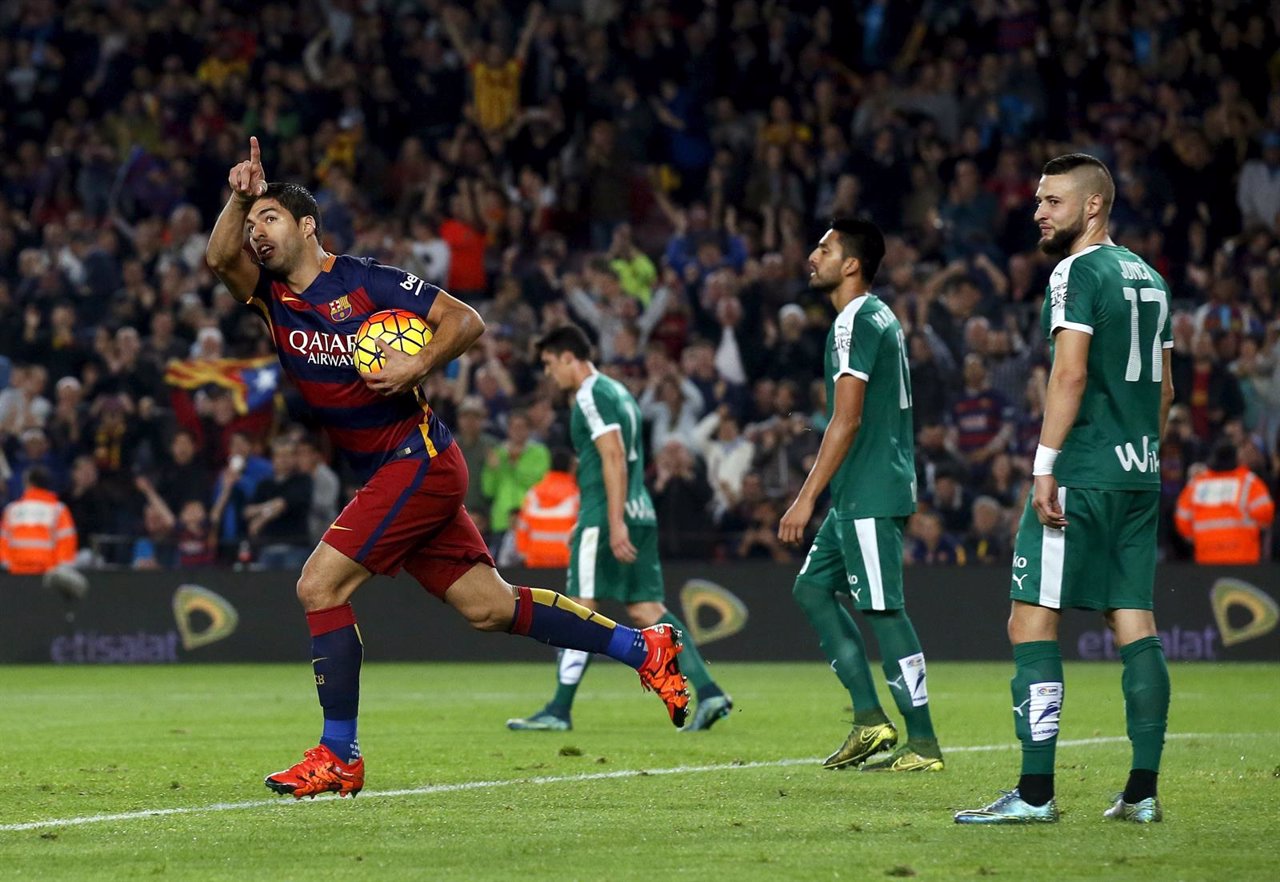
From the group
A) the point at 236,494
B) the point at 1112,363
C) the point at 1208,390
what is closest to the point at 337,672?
the point at 1112,363

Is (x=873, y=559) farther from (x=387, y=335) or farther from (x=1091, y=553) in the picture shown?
(x=387, y=335)

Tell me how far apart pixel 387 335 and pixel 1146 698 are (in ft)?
9.94

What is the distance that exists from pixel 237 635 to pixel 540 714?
7.92 meters

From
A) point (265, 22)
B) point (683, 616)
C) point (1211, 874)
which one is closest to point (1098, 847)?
point (1211, 874)

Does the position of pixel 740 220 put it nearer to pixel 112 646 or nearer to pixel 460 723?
pixel 112 646

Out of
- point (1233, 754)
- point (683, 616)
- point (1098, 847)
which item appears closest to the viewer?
point (1098, 847)

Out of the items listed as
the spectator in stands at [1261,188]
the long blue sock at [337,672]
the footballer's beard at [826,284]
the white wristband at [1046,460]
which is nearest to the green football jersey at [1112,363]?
the white wristband at [1046,460]

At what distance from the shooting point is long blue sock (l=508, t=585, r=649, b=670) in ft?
26.0

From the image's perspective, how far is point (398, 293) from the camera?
7.55 metres

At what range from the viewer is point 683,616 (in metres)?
18.2

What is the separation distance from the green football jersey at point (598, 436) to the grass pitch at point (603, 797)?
1257mm

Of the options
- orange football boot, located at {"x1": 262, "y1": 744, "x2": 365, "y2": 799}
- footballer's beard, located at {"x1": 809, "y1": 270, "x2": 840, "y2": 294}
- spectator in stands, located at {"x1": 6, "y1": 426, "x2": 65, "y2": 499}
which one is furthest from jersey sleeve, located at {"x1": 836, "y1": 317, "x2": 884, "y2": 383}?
spectator in stands, located at {"x1": 6, "y1": 426, "x2": 65, "y2": 499}

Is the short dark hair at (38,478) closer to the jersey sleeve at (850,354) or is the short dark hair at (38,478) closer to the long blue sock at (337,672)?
the jersey sleeve at (850,354)

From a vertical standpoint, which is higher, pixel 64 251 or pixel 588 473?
pixel 64 251
